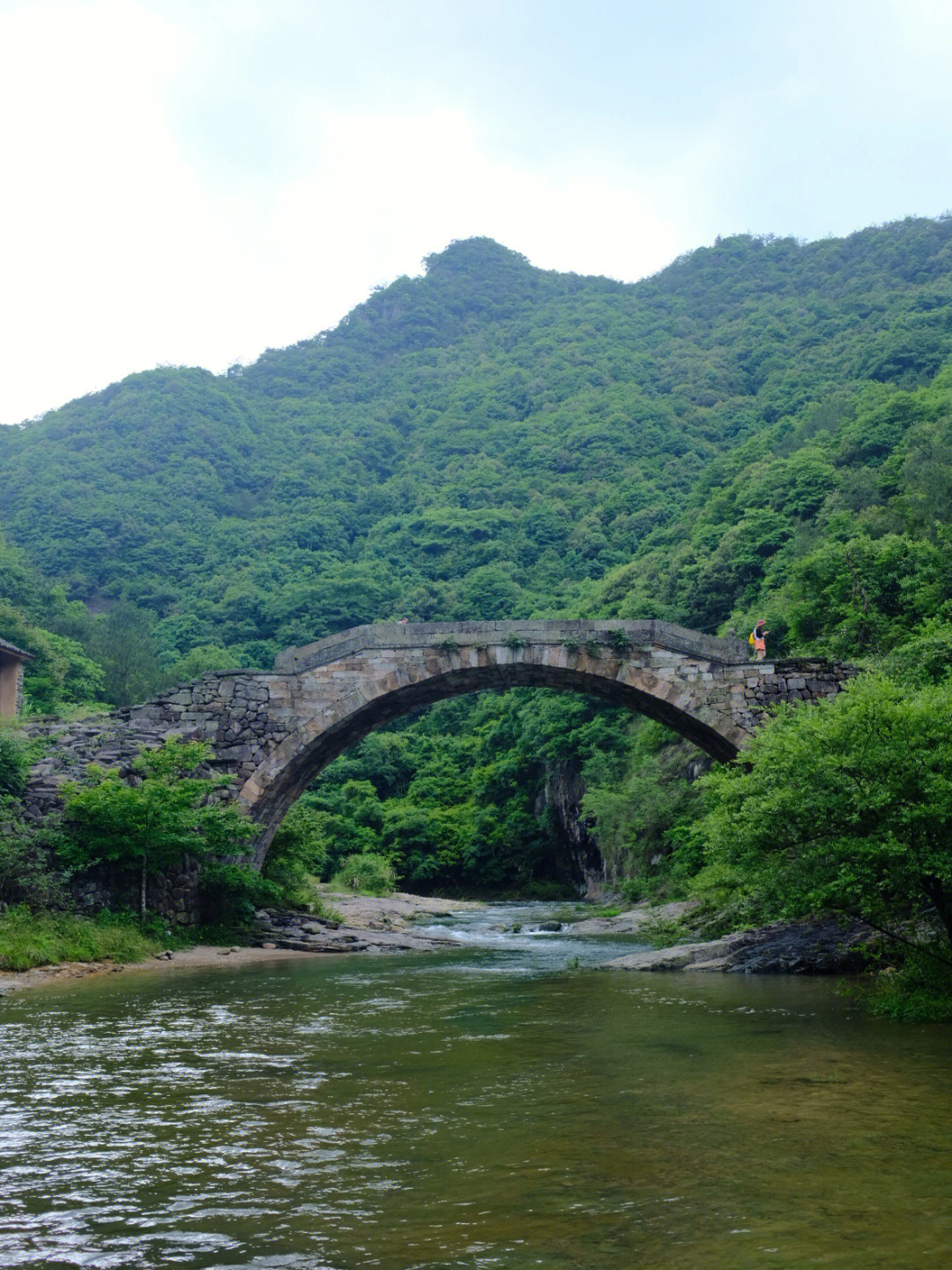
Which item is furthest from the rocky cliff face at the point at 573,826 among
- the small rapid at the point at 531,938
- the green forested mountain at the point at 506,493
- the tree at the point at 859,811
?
the tree at the point at 859,811

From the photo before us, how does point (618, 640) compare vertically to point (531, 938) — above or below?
above

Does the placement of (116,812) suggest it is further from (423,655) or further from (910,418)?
(910,418)

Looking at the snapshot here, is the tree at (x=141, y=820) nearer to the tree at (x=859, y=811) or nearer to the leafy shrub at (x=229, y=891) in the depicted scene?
the leafy shrub at (x=229, y=891)

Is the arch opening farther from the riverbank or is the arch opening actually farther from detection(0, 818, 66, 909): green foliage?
detection(0, 818, 66, 909): green foliage

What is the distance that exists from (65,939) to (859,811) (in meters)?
10.7

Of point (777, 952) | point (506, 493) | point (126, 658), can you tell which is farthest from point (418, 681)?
point (506, 493)

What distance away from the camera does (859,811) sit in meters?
8.80

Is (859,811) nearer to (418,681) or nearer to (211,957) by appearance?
(211,957)

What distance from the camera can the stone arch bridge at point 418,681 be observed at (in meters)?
19.2

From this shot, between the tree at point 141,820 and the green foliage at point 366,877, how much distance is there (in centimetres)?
1709

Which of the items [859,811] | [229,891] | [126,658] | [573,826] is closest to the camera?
[859,811]

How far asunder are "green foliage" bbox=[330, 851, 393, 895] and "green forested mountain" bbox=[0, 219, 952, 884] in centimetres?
400

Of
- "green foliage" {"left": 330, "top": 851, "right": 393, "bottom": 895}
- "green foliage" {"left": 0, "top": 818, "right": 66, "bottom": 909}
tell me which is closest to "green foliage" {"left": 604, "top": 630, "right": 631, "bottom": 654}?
"green foliage" {"left": 0, "top": 818, "right": 66, "bottom": 909}

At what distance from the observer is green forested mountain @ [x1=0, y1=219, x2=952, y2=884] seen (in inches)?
1519
